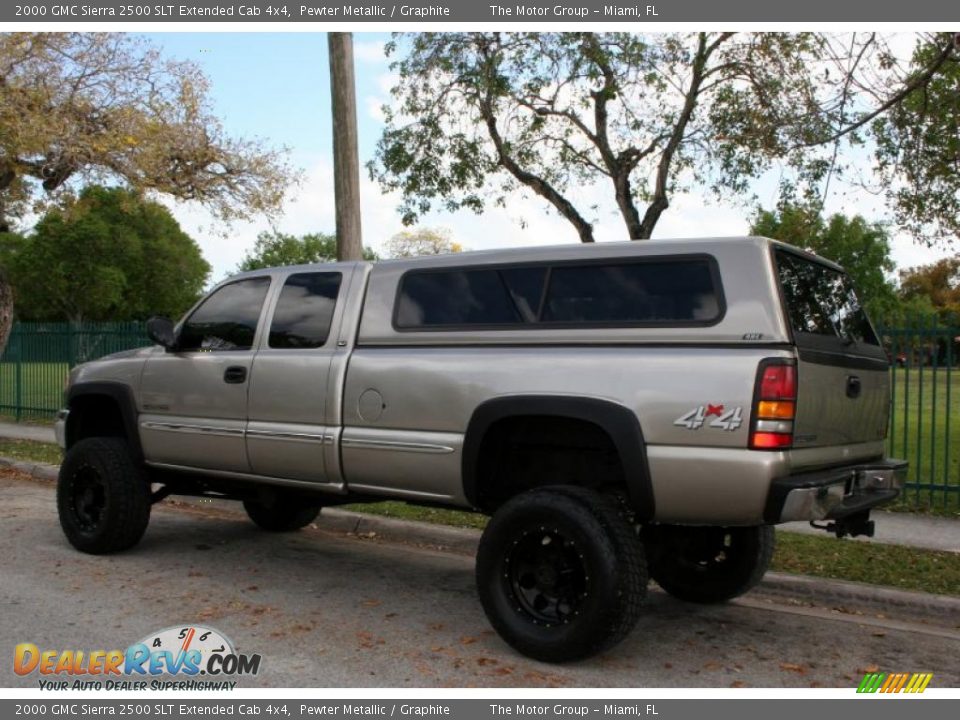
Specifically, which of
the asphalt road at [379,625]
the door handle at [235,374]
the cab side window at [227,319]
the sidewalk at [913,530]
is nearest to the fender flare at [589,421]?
the asphalt road at [379,625]

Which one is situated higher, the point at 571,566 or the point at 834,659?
the point at 571,566

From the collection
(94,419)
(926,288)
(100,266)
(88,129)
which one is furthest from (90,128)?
(926,288)

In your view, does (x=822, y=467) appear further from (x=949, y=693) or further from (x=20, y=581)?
(x=20, y=581)

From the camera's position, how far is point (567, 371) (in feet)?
15.1

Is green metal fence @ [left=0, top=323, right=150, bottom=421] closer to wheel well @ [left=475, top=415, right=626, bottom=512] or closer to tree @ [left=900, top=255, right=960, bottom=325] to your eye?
wheel well @ [left=475, top=415, right=626, bottom=512]

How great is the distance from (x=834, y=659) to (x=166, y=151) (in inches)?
513

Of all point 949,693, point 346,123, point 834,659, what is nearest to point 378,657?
point 834,659

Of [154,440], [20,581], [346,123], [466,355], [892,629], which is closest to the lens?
[466,355]

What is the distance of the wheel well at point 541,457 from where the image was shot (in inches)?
190

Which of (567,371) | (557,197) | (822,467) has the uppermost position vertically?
(557,197)

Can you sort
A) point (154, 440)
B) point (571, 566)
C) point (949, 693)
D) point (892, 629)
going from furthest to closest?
point (154, 440), point (892, 629), point (571, 566), point (949, 693)

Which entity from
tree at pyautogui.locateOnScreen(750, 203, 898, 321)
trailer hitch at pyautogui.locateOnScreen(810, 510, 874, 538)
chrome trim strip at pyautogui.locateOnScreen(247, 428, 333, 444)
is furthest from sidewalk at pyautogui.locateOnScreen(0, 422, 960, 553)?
tree at pyautogui.locateOnScreen(750, 203, 898, 321)

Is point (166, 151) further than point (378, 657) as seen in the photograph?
Yes

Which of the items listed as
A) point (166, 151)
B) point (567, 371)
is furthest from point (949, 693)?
point (166, 151)
